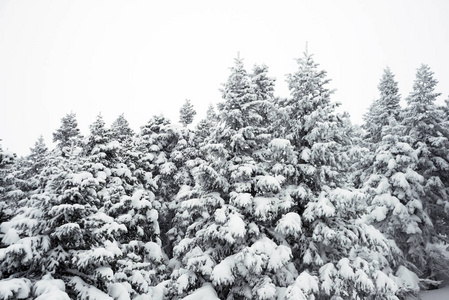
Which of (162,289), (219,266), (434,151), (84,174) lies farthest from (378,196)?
(84,174)

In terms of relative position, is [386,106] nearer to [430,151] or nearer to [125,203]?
[430,151]

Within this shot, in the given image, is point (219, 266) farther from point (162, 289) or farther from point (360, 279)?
point (360, 279)

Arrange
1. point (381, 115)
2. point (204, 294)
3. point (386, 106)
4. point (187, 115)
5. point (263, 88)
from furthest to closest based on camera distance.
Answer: point (187, 115), point (386, 106), point (381, 115), point (263, 88), point (204, 294)

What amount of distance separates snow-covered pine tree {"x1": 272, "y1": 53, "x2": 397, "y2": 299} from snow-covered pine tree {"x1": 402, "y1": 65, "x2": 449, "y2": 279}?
10090 millimetres

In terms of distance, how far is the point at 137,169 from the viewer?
20891 millimetres

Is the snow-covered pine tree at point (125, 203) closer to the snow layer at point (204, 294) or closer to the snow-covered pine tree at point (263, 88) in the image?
the snow layer at point (204, 294)

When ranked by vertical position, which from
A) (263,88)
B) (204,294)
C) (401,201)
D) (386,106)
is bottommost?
(204,294)

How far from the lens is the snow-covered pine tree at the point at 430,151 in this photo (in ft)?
72.4

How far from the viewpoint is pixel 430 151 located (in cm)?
2353

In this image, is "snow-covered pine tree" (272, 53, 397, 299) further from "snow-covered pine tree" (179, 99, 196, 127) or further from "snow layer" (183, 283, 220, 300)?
"snow-covered pine tree" (179, 99, 196, 127)

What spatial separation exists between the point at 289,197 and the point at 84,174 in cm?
853

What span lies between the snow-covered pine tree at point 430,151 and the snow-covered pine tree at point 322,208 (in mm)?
10090

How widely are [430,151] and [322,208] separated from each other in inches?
609

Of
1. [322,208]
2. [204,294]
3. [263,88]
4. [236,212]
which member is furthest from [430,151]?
[204,294]
